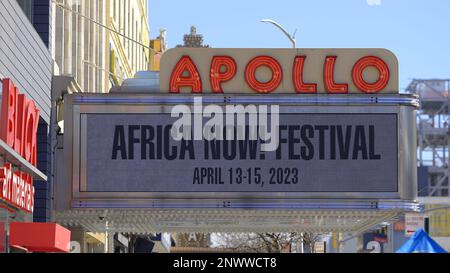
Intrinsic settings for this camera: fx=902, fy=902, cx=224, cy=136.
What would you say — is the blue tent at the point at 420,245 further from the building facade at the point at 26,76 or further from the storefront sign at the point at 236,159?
the storefront sign at the point at 236,159

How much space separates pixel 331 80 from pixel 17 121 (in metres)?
11.5

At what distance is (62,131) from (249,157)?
19.0 feet

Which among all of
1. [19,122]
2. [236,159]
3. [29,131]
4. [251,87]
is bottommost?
[236,159]

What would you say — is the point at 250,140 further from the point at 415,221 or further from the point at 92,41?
the point at 415,221

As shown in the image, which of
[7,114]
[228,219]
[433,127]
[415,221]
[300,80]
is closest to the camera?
[7,114]

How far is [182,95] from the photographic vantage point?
2683cm

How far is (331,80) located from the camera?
2727cm

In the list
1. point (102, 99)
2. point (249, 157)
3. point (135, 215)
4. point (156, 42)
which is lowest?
point (135, 215)

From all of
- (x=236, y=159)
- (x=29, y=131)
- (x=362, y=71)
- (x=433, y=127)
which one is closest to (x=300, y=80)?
(x=362, y=71)

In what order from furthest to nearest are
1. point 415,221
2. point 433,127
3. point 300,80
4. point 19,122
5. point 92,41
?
point 433,127
point 415,221
point 92,41
point 300,80
point 19,122

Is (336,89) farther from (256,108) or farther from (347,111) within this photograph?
(256,108)
